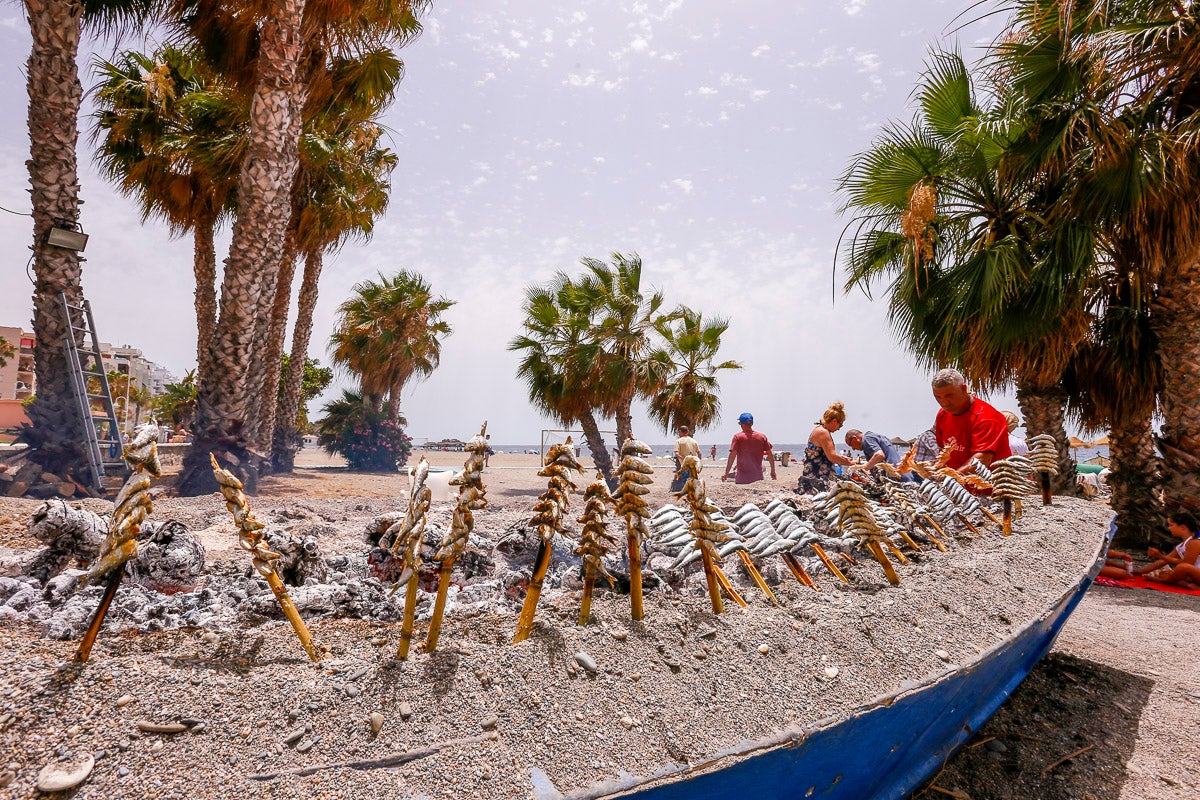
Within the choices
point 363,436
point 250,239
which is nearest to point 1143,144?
point 250,239

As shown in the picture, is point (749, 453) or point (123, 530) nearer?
point (123, 530)

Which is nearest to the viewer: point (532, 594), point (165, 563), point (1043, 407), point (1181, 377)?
point (532, 594)

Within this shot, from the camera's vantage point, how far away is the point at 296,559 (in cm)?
195

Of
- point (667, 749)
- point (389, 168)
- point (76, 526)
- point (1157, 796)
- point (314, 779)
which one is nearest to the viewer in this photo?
point (314, 779)

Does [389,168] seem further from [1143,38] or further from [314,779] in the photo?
[314,779]

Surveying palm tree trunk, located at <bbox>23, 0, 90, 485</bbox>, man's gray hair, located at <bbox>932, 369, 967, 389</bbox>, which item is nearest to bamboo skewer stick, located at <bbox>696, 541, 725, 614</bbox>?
man's gray hair, located at <bbox>932, 369, 967, 389</bbox>

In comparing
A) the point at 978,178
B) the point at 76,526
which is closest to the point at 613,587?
the point at 76,526

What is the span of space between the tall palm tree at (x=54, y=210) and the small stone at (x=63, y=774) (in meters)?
6.43

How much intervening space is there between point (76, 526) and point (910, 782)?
9.20ft

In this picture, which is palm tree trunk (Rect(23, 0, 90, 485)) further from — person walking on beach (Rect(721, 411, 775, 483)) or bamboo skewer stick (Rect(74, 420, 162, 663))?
person walking on beach (Rect(721, 411, 775, 483))

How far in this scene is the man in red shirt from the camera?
370cm

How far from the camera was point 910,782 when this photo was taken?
1616 mm

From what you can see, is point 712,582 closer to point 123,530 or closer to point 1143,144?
point 123,530

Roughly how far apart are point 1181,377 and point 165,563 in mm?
A: 8650
